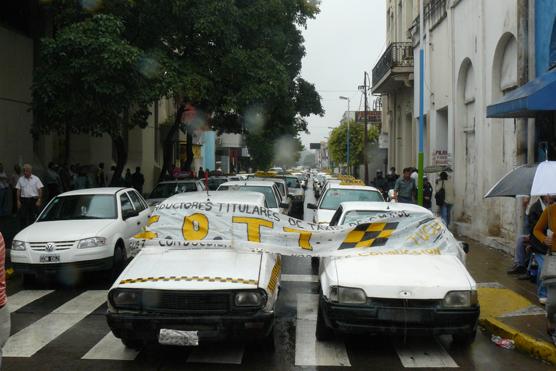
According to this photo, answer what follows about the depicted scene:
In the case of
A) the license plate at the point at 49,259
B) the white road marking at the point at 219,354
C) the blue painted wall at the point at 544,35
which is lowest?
the white road marking at the point at 219,354

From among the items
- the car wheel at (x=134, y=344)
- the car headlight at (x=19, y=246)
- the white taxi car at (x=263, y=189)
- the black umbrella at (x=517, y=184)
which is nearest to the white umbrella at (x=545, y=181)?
the black umbrella at (x=517, y=184)

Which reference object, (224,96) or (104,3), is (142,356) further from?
(224,96)

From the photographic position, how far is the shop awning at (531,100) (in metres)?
9.16

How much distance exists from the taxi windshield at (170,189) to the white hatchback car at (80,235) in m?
5.92

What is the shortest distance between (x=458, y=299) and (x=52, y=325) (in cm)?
484

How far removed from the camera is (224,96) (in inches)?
817

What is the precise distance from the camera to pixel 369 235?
23.8 ft

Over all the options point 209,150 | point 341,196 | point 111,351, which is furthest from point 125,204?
point 209,150

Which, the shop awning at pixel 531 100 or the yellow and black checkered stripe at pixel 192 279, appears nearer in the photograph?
the yellow and black checkered stripe at pixel 192 279

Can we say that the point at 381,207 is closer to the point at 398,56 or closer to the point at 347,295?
the point at 347,295

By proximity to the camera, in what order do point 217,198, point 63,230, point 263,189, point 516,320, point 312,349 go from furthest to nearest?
point 263,189, point 63,230, point 217,198, point 516,320, point 312,349

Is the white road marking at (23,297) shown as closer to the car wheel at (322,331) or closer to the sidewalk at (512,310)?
the car wheel at (322,331)

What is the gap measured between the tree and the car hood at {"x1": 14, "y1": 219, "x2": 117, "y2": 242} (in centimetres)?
4524

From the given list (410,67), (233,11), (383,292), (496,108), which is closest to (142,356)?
(383,292)
